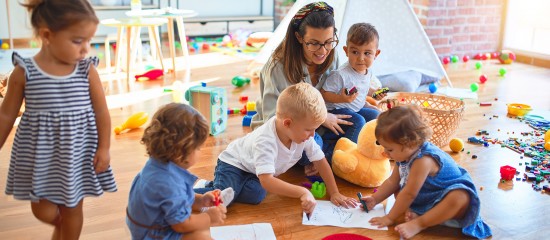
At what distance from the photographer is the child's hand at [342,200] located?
6.08 feet

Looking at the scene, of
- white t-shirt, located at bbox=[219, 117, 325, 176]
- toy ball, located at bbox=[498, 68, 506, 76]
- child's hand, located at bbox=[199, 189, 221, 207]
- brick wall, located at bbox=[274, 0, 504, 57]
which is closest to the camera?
child's hand, located at bbox=[199, 189, 221, 207]

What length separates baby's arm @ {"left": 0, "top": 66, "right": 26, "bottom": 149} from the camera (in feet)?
4.16

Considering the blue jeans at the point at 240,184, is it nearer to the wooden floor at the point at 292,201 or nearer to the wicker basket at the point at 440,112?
the wooden floor at the point at 292,201

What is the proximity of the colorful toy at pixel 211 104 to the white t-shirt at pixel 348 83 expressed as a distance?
1.84 feet

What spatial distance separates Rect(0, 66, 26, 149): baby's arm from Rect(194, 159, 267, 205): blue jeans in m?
0.71

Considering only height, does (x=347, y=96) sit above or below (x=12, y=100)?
below

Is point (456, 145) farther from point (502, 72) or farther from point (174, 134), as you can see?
point (502, 72)

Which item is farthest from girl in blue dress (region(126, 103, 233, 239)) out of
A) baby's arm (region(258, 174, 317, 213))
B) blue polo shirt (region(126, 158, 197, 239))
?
baby's arm (region(258, 174, 317, 213))

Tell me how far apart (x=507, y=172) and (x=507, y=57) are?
2508 mm

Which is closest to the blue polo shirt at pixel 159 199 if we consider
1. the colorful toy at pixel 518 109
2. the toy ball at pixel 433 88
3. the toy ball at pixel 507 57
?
the colorful toy at pixel 518 109

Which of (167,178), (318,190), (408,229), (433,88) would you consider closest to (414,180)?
(408,229)

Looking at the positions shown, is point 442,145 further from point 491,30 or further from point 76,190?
point 491,30

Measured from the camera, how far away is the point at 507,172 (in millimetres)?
2090

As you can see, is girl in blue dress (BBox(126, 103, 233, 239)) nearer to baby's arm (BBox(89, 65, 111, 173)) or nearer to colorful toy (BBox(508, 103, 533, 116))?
baby's arm (BBox(89, 65, 111, 173))
